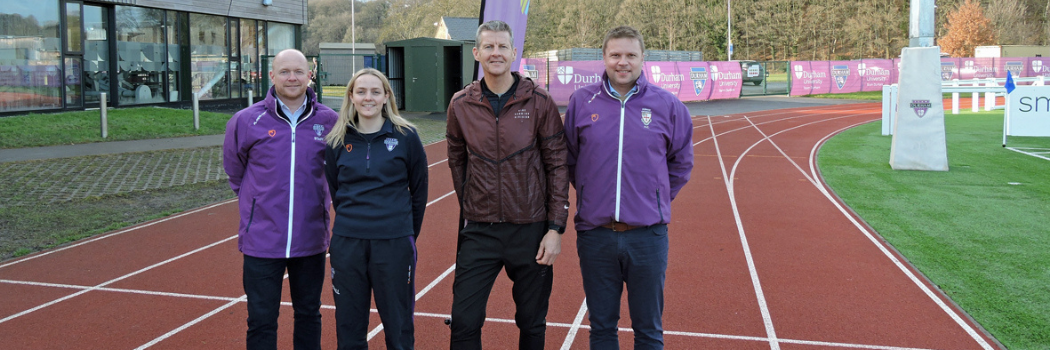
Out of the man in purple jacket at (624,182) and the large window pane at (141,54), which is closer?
the man in purple jacket at (624,182)

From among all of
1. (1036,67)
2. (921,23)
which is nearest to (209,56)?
(921,23)

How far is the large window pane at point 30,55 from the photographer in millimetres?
17266

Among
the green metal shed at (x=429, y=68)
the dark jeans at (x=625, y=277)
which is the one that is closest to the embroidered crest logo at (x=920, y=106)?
the dark jeans at (x=625, y=277)

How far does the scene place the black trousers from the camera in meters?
3.55

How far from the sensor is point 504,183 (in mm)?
3508

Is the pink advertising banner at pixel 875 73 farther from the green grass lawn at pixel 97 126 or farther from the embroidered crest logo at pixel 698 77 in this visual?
the green grass lawn at pixel 97 126

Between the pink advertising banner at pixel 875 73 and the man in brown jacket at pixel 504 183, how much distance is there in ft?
137

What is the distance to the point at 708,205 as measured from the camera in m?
10.3

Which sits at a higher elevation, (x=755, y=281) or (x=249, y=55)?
(x=249, y=55)

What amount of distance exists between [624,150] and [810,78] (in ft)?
128

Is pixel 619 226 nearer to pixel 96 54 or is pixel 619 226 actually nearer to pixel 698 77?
pixel 96 54

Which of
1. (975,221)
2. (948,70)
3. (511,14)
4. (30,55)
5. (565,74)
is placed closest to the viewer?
(511,14)

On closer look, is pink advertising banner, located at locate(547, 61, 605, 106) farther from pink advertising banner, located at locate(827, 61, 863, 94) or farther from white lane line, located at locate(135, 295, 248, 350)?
white lane line, located at locate(135, 295, 248, 350)

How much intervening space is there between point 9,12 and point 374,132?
57.8ft
